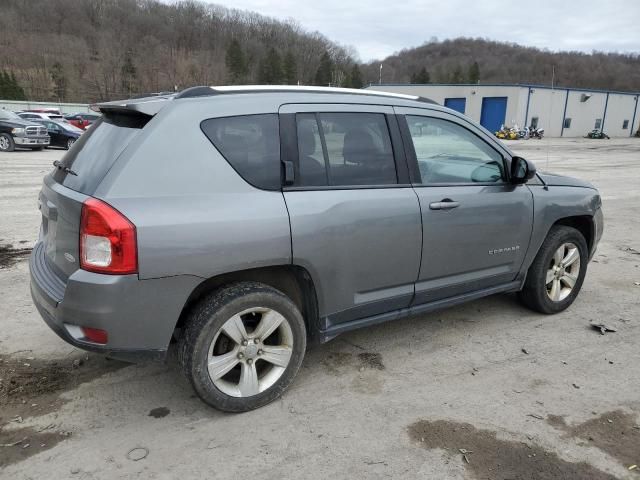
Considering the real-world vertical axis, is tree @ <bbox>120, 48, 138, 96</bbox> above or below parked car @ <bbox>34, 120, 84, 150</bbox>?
above

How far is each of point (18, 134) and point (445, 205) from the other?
2022 cm

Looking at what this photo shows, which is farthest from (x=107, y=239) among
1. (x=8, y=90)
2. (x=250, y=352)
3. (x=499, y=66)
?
(x=499, y=66)

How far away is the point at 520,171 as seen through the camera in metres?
4.04

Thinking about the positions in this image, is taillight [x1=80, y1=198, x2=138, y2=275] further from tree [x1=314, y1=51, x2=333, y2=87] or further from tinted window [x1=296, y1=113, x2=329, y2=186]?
tree [x1=314, y1=51, x2=333, y2=87]

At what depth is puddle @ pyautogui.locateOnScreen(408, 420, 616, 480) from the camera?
8.61 ft

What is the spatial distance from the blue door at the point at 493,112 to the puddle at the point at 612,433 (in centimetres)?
5342

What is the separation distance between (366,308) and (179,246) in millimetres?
1393

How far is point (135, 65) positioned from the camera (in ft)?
365

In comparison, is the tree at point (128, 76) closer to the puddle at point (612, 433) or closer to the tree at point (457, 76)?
the tree at point (457, 76)

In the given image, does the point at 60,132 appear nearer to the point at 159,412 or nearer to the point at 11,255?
the point at 11,255

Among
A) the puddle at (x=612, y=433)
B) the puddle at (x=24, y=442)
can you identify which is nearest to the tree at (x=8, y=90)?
the puddle at (x=24, y=442)

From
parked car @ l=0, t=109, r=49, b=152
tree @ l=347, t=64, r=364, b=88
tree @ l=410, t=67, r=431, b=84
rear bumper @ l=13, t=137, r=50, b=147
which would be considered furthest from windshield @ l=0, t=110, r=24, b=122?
tree @ l=410, t=67, r=431, b=84

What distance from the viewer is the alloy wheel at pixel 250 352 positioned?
2.97 metres

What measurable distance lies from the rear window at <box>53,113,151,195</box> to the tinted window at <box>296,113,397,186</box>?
3.17 feet
